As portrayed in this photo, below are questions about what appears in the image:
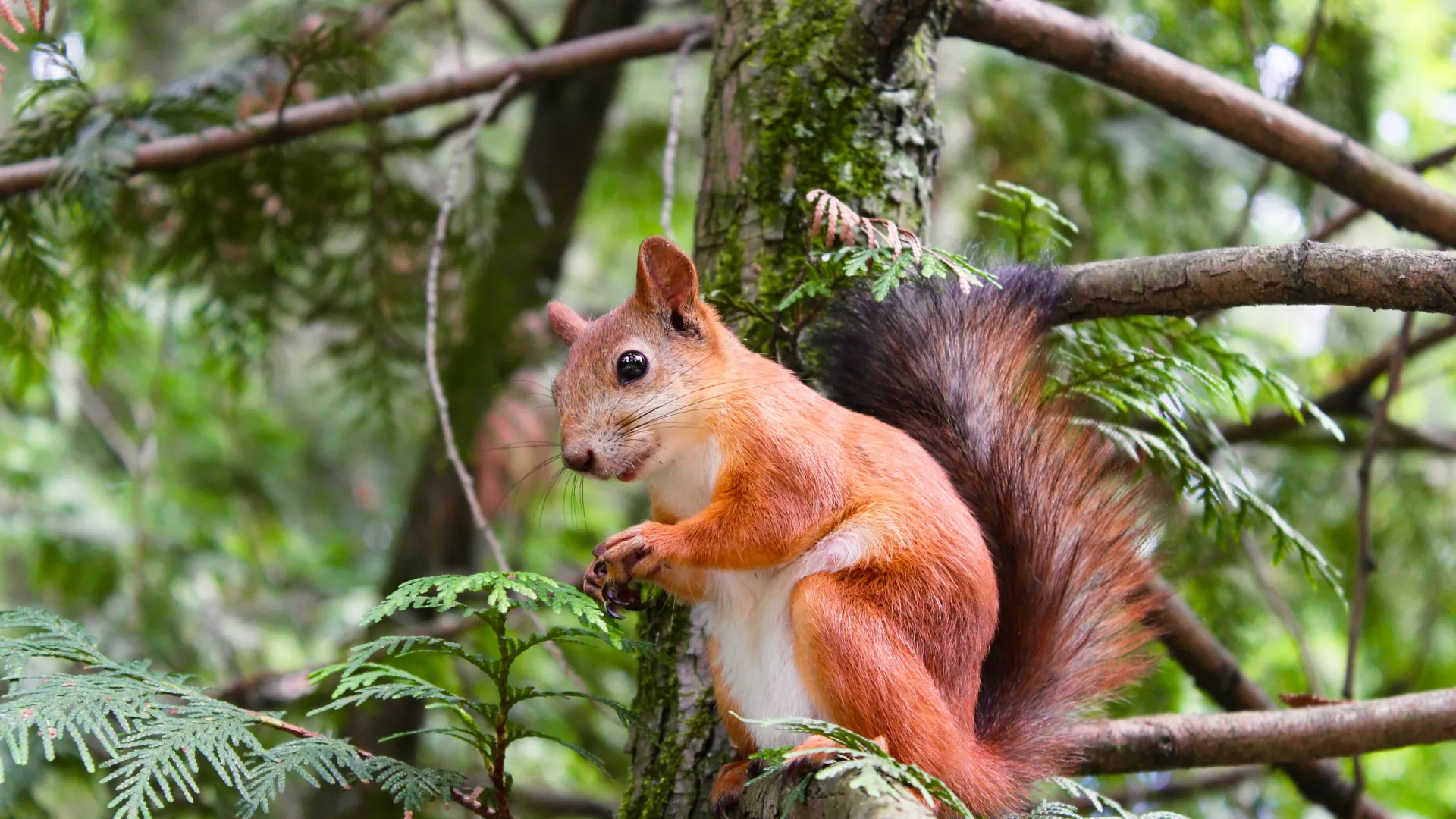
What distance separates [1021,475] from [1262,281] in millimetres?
441

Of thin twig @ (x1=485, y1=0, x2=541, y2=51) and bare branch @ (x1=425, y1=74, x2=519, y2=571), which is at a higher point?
thin twig @ (x1=485, y1=0, x2=541, y2=51)

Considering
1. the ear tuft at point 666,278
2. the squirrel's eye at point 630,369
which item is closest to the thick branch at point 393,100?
the ear tuft at point 666,278

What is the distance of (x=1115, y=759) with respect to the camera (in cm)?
193

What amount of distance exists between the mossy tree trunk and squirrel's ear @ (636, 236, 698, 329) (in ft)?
0.39

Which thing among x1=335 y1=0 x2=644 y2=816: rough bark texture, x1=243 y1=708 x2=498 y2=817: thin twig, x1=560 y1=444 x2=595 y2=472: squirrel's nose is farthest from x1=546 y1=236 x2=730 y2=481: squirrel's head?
x1=335 y1=0 x2=644 y2=816: rough bark texture

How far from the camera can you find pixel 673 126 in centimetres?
218

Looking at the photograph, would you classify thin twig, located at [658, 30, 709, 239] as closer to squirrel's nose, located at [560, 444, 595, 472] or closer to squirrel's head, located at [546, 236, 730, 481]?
squirrel's head, located at [546, 236, 730, 481]

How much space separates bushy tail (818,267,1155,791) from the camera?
1.71m

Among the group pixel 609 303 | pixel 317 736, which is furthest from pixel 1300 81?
pixel 609 303

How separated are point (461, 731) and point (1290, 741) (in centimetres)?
137

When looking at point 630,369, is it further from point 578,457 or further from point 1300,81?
point 1300,81

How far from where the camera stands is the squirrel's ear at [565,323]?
1.87 metres

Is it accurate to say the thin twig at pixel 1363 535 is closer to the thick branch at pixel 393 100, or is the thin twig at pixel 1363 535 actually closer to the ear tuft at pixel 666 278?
the ear tuft at pixel 666 278

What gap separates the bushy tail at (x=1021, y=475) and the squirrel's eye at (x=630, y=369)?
33 centimetres
